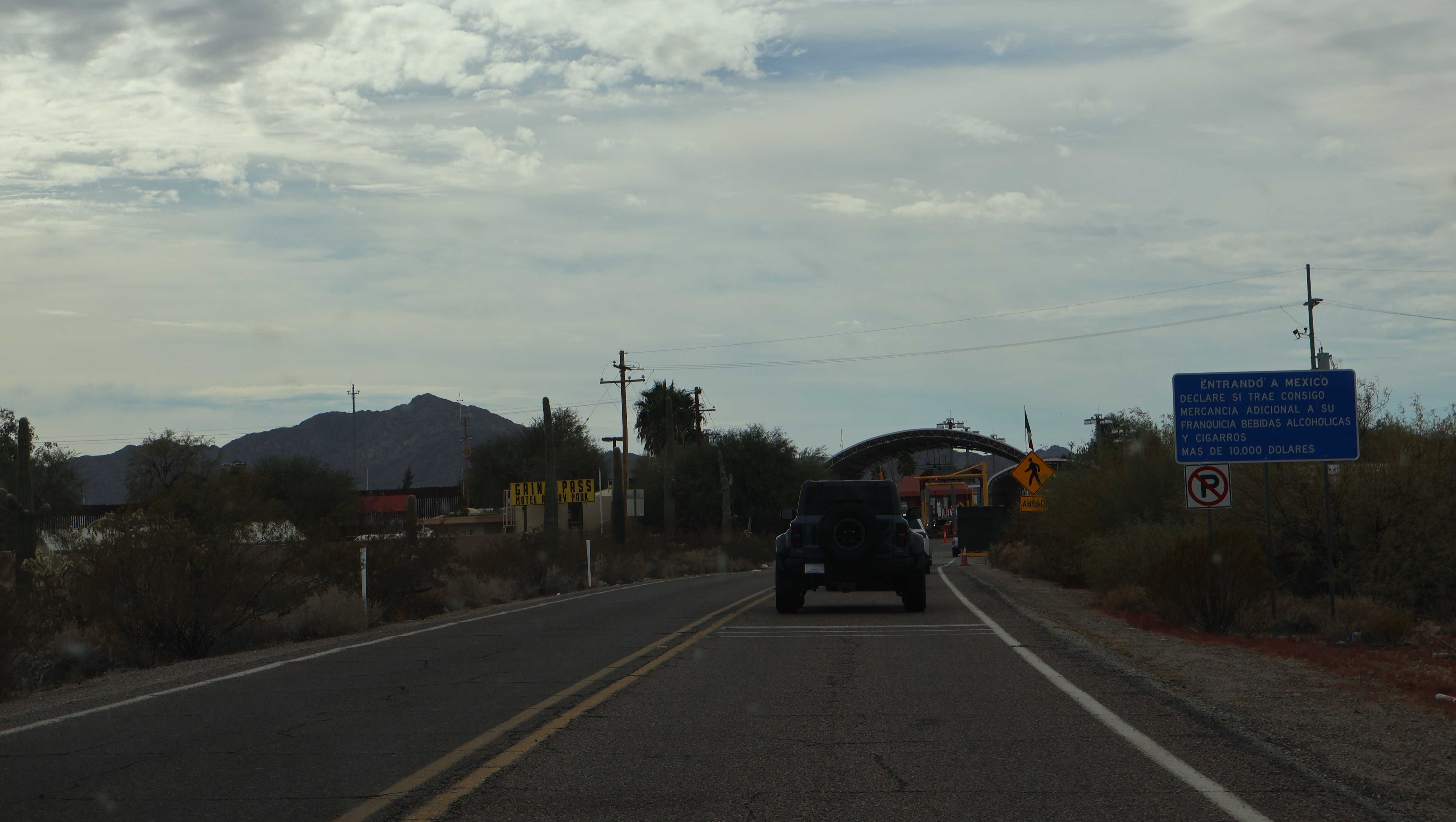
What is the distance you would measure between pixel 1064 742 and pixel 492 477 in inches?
4526

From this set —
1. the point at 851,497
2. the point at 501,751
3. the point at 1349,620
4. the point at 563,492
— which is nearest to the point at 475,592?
the point at 851,497

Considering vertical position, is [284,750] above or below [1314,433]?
below

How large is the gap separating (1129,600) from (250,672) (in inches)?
578

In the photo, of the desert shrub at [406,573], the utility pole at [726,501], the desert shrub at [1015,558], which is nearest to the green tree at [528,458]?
the utility pole at [726,501]

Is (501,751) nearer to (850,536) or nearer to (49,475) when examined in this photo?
(850,536)

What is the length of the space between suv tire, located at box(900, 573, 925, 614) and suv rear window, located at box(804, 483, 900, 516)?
151 centimetres

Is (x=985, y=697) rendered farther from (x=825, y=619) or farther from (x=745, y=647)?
(x=825, y=619)

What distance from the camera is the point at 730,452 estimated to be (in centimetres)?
8419

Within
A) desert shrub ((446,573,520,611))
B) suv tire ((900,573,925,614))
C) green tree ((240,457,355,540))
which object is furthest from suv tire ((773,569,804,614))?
green tree ((240,457,355,540))

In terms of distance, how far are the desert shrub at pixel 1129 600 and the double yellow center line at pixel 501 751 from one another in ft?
32.1

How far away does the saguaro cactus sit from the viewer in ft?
65.9

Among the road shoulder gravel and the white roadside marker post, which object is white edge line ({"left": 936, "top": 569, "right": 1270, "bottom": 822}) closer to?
the road shoulder gravel

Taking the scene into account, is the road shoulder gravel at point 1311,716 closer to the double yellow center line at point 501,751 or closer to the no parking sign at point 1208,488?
the no parking sign at point 1208,488

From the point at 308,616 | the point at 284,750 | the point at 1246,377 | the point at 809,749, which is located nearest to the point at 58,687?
the point at 308,616
